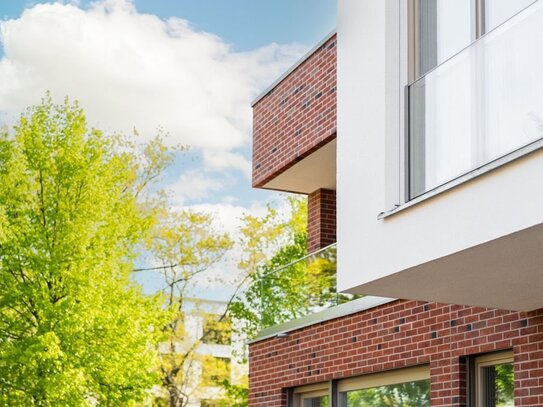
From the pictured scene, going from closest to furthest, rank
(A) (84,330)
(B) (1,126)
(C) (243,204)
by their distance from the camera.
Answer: (A) (84,330) → (B) (1,126) → (C) (243,204)

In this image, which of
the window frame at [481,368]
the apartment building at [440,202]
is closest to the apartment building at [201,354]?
the apartment building at [440,202]

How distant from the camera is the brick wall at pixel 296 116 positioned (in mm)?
14280

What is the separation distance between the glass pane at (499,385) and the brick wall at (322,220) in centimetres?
645

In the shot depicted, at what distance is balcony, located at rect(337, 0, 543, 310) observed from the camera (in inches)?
281

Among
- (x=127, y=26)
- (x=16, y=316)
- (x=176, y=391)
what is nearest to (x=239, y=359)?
(x=176, y=391)

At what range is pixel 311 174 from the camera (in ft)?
51.9

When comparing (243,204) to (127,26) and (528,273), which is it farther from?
(528,273)

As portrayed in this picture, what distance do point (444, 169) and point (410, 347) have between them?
3.32m

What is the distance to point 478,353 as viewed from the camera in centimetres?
989

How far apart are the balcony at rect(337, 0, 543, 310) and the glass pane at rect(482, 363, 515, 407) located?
964 mm

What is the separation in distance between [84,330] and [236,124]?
1369 inches

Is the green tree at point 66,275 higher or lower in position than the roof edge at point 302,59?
lower

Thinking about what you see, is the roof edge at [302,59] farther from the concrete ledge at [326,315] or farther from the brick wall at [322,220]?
the concrete ledge at [326,315]

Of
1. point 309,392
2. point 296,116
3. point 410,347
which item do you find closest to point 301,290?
point 309,392
